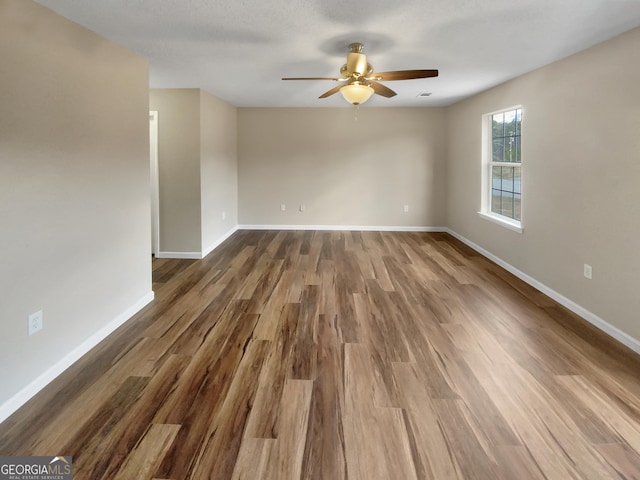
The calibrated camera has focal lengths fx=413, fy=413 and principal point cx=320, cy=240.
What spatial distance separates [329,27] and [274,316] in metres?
2.30

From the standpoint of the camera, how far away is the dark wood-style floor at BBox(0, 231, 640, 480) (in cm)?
181

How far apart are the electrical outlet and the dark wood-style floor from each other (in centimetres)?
36

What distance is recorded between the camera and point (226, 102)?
6750 mm

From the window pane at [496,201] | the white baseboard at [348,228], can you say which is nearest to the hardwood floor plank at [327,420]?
the window pane at [496,201]

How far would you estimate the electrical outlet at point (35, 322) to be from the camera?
93.1 inches

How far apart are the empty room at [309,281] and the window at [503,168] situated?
53mm

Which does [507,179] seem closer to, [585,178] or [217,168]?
[585,178]

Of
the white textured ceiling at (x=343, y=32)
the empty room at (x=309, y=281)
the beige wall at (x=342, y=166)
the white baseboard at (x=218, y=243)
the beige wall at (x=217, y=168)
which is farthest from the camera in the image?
the beige wall at (x=342, y=166)

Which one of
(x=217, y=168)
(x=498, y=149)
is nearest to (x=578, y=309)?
(x=498, y=149)

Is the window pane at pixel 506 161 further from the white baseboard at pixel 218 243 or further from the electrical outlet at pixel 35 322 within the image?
the electrical outlet at pixel 35 322

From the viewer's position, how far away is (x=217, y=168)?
253 inches

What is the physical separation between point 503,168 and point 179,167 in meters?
4.30

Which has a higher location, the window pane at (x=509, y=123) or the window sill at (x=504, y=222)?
the window pane at (x=509, y=123)

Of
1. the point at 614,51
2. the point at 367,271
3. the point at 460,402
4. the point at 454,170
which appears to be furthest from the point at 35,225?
the point at 454,170
